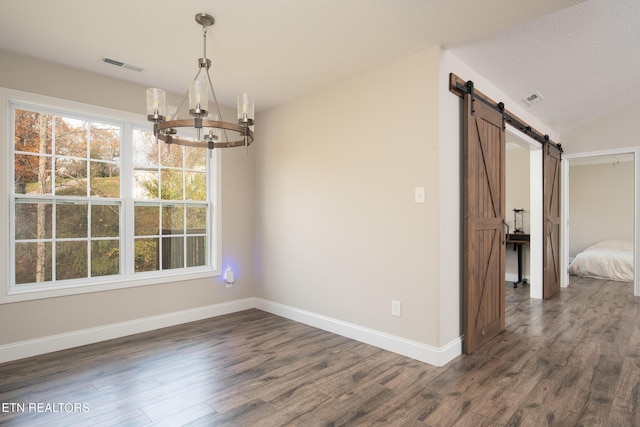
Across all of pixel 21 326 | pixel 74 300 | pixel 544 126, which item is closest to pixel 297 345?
pixel 74 300

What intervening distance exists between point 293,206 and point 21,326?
2824mm

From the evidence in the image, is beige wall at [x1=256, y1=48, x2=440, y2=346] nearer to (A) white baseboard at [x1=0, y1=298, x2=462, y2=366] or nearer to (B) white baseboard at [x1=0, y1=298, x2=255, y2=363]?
(A) white baseboard at [x1=0, y1=298, x2=462, y2=366]

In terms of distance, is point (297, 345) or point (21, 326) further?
point (297, 345)

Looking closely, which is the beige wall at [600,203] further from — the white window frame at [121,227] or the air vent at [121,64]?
the air vent at [121,64]

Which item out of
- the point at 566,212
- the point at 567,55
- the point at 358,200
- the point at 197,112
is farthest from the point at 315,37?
the point at 566,212

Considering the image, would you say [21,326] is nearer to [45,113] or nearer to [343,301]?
[45,113]

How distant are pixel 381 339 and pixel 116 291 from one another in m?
2.74

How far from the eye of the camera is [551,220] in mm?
5367

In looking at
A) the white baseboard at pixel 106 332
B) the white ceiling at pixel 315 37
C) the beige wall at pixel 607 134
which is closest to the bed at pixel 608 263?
the beige wall at pixel 607 134

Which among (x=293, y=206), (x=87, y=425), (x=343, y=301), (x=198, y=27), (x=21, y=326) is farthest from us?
(x=293, y=206)

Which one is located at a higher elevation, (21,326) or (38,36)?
(38,36)

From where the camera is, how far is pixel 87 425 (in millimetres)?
2047

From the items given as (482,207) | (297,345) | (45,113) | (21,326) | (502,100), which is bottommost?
(297,345)

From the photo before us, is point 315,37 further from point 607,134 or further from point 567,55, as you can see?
point 607,134
